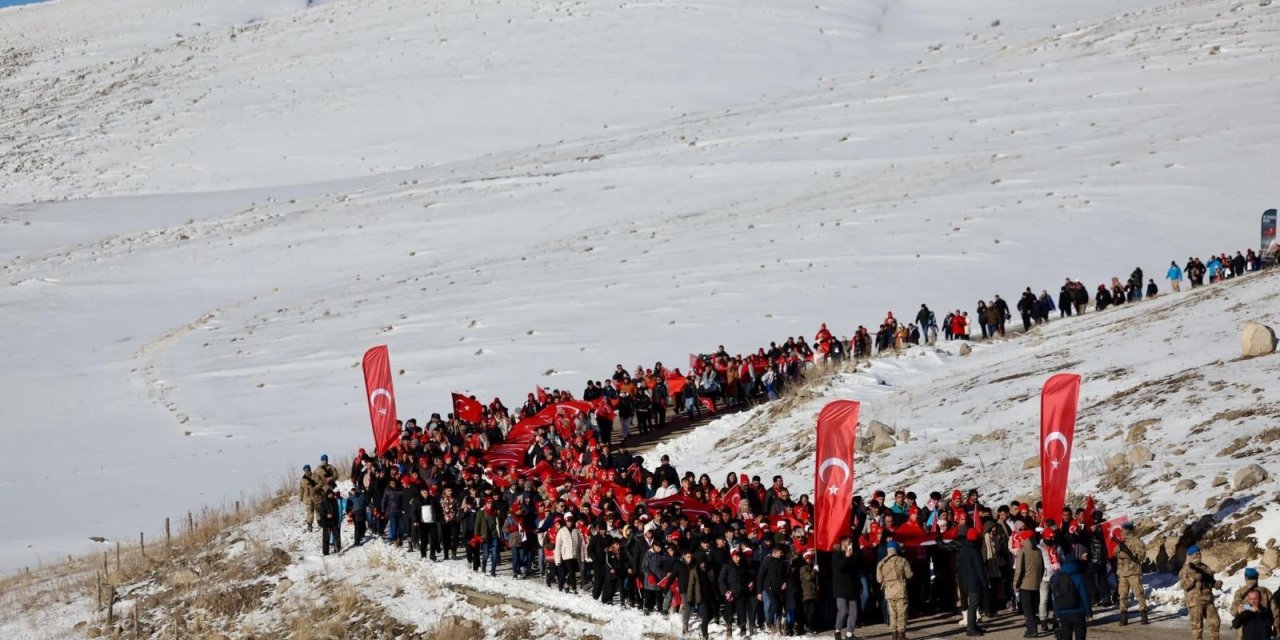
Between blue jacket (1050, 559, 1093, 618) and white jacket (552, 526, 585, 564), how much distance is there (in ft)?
21.3

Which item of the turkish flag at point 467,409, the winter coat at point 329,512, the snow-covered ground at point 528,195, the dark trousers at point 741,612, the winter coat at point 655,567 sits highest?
the snow-covered ground at point 528,195

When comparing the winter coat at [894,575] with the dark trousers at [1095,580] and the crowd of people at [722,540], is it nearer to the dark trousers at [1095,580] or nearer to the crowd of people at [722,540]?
the crowd of people at [722,540]

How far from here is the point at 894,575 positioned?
15.1 meters

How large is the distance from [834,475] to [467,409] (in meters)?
14.7

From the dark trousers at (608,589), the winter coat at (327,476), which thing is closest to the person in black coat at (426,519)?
the winter coat at (327,476)

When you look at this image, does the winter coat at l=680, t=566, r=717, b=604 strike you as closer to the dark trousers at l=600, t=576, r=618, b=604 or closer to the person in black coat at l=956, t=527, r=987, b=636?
the dark trousers at l=600, t=576, r=618, b=604

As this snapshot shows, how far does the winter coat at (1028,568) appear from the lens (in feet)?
48.9

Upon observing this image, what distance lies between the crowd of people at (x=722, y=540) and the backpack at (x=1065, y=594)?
0.04ft

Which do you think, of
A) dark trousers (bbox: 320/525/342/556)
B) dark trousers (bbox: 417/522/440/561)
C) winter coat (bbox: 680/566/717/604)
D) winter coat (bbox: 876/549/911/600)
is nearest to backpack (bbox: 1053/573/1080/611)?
winter coat (bbox: 876/549/911/600)

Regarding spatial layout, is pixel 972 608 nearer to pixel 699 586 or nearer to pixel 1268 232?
pixel 699 586

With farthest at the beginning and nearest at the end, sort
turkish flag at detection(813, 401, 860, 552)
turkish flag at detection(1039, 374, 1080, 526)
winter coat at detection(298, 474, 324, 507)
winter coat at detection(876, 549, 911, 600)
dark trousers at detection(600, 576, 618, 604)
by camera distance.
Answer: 1. winter coat at detection(298, 474, 324, 507)
2. dark trousers at detection(600, 576, 618, 604)
3. turkish flag at detection(1039, 374, 1080, 526)
4. turkish flag at detection(813, 401, 860, 552)
5. winter coat at detection(876, 549, 911, 600)

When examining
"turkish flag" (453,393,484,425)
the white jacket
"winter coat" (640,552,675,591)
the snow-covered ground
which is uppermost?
the snow-covered ground

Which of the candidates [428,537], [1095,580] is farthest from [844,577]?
[428,537]

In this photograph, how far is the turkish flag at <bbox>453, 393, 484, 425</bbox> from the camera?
29.6 m
